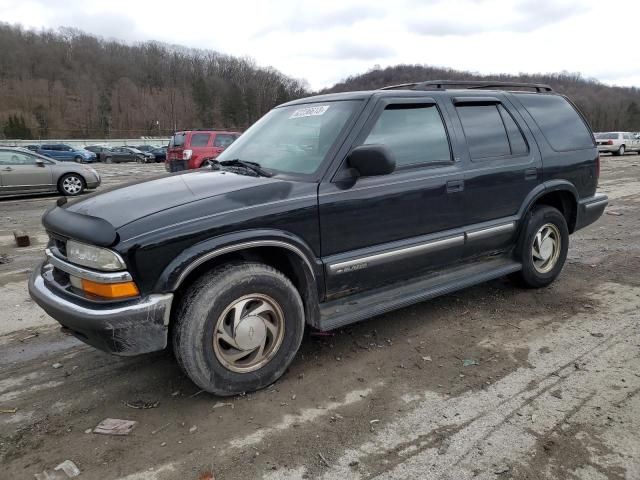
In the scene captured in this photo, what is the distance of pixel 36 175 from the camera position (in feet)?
40.8

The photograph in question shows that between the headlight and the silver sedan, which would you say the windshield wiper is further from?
the silver sedan

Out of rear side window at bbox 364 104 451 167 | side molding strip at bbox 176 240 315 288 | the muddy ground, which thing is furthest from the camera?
rear side window at bbox 364 104 451 167

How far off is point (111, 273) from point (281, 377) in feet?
4.20

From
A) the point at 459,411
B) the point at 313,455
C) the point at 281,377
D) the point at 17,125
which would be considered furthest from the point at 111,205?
the point at 17,125

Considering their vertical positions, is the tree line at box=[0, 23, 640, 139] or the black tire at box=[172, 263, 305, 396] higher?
the tree line at box=[0, 23, 640, 139]

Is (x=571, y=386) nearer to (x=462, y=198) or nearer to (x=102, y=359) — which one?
(x=462, y=198)

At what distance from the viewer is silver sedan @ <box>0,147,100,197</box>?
12.1 meters

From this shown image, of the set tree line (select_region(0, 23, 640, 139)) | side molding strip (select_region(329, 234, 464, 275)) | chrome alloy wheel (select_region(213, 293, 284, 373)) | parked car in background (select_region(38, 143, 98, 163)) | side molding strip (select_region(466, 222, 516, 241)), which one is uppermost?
Answer: tree line (select_region(0, 23, 640, 139))

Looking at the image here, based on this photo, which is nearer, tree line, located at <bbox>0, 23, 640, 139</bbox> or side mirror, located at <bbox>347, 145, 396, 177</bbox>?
side mirror, located at <bbox>347, 145, 396, 177</bbox>

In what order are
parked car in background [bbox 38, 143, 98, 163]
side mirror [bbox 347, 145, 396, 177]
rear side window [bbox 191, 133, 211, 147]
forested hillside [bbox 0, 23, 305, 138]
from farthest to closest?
forested hillside [bbox 0, 23, 305, 138] → parked car in background [bbox 38, 143, 98, 163] → rear side window [bbox 191, 133, 211, 147] → side mirror [bbox 347, 145, 396, 177]

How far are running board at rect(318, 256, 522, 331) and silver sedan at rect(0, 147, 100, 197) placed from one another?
38.8 ft

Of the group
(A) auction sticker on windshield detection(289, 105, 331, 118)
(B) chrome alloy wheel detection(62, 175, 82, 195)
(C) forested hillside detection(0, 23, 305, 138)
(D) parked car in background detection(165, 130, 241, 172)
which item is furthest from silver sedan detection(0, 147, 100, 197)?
(C) forested hillside detection(0, 23, 305, 138)

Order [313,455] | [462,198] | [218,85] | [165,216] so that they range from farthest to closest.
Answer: [218,85]
[462,198]
[165,216]
[313,455]

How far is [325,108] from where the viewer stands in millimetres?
3689
